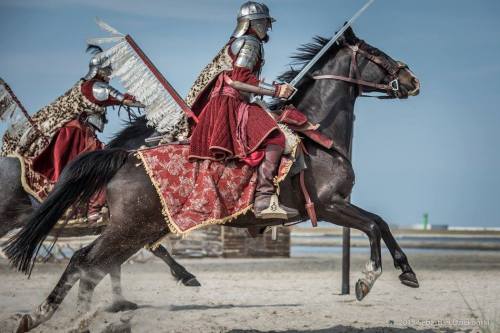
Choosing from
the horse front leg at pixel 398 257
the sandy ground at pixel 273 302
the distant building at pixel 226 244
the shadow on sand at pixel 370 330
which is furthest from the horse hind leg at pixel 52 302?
the distant building at pixel 226 244

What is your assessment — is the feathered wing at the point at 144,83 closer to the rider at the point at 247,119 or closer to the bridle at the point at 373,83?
the rider at the point at 247,119

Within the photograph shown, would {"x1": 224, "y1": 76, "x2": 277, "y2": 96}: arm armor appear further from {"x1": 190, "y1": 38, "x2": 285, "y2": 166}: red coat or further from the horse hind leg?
the horse hind leg

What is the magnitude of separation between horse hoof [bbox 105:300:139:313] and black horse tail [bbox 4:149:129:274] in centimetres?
247

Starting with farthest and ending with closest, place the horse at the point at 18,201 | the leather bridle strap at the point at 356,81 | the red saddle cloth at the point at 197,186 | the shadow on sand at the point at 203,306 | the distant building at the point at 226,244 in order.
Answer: the distant building at the point at 226,244, the shadow on sand at the point at 203,306, the horse at the point at 18,201, the leather bridle strap at the point at 356,81, the red saddle cloth at the point at 197,186

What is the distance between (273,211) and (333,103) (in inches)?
58.7

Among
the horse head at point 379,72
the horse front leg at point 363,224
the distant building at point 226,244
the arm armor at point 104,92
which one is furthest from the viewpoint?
the distant building at point 226,244

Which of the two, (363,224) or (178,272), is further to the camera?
(178,272)

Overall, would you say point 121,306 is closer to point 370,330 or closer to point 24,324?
point 24,324

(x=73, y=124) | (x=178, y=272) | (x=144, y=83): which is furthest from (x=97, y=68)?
(x=178, y=272)

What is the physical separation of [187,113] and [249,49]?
0.95 meters

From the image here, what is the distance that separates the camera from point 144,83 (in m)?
8.29

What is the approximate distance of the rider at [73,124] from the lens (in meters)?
10.0

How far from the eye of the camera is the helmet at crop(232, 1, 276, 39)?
786 cm

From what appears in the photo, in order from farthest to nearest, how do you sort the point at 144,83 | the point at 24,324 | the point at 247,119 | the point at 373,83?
the point at 373,83 < the point at 144,83 < the point at 247,119 < the point at 24,324
